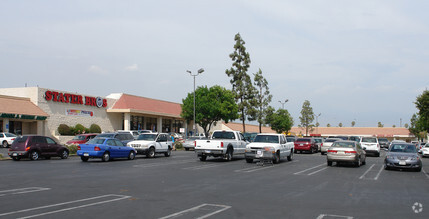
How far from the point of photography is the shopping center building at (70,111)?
131 feet

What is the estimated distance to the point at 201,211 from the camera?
8586 mm

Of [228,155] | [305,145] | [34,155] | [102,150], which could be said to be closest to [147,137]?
[102,150]

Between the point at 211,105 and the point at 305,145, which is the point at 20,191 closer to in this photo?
the point at 305,145

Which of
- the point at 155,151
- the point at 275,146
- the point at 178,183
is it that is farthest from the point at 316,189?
the point at 155,151

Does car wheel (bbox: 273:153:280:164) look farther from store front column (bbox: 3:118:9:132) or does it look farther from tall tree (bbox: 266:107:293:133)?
tall tree (bbox: 266:107:293:133)

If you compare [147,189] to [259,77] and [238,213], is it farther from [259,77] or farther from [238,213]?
[259,77]

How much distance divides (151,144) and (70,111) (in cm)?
2328

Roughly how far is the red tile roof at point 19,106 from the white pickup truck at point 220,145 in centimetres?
2432

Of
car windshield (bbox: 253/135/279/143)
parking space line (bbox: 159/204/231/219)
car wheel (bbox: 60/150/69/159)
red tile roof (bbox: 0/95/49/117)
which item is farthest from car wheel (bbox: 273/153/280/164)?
red tile roof (bbox: 0/95/49/117)

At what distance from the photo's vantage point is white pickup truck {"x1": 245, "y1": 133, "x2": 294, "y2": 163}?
73.1ft

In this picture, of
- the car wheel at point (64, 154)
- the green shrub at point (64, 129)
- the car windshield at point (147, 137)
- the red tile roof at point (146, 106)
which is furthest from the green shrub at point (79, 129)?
the car wheel at point (64, 154)

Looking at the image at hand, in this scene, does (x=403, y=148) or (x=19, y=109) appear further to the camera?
(x=19, y=109)

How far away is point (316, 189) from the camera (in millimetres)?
12375

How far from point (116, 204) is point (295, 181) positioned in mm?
7639
